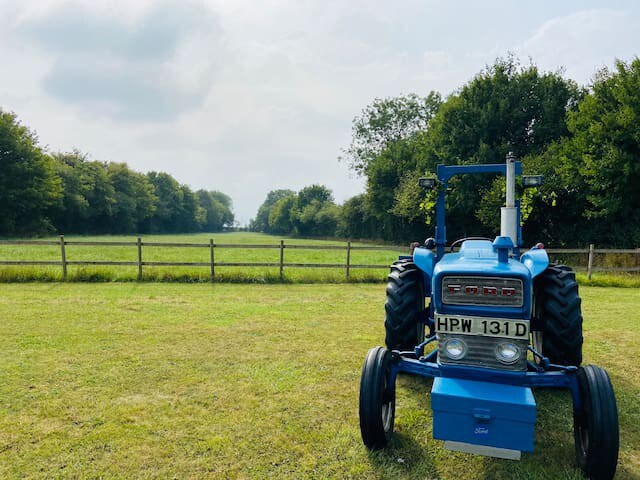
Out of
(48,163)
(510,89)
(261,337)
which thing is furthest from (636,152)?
(48,163)

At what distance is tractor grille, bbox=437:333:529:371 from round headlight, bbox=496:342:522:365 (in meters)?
0.02

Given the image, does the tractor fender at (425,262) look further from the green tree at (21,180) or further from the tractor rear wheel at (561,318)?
the green tree at (21,180)

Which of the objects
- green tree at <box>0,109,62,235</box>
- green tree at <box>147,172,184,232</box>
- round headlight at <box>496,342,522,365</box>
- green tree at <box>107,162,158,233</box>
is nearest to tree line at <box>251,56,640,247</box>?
round headlight at <box>496,342,522,365</box>

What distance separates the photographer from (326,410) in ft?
12.4

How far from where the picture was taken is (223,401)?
3.96 m

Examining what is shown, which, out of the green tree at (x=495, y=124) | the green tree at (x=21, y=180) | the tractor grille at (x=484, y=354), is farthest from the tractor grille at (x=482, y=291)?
the green tree at (x=21, y=180)

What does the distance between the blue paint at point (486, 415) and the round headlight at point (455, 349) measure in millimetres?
279

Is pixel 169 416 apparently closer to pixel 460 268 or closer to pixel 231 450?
pixel 231 450

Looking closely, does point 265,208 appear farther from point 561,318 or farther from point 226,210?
point 561,318

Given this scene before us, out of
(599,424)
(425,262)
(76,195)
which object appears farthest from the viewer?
(76,195)

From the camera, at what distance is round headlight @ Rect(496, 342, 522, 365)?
2.91m

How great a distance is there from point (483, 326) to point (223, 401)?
8.06 ft

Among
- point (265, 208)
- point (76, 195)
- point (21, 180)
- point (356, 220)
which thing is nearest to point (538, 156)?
point (356, 220)

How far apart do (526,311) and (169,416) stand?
3004 millimetres
